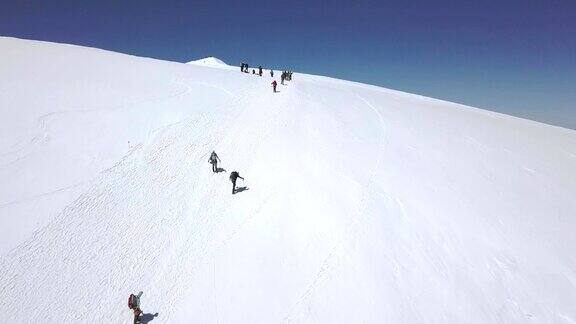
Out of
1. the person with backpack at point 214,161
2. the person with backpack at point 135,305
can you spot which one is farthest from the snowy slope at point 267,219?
the person with backpack at point 135,305

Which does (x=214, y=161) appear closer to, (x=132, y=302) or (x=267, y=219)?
(x=267, y=219)

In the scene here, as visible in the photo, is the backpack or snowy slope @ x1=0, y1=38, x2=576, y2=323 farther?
snowy slope @ x1=0, y1=38, x2=576, y2=323

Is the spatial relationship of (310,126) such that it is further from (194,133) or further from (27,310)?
A: (27,310)

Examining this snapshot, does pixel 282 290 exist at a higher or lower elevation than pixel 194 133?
lower

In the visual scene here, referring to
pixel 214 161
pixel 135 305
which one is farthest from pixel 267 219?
pixel 135 305

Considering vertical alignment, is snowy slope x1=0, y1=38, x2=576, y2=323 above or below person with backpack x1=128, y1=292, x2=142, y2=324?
above

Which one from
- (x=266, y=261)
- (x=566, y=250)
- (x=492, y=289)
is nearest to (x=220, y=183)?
(x=266, y=261)

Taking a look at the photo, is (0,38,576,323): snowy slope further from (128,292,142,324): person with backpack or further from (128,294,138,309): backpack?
→ (128,294,138,309): backpack

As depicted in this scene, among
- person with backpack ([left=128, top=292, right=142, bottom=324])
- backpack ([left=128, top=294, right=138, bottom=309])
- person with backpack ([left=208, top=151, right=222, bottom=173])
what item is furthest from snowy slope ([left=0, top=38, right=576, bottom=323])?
backpack ([left=128, top=294, right=138, bottom=309])
